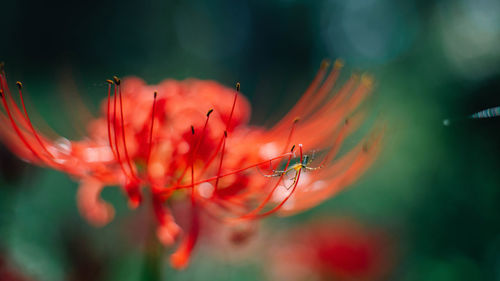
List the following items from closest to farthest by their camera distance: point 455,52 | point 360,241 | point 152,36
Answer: point 360,241, point 455,52, point 152,36

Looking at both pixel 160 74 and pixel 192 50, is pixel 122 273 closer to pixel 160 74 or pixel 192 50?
pixel 160 74

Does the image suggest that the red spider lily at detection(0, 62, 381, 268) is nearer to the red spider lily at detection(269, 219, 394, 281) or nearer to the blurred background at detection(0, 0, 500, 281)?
the blurred background at detection(0, 0, 500, 281)

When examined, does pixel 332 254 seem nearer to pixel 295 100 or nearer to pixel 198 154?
pixel 198 154

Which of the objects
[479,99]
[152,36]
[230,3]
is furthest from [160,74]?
[479,99]

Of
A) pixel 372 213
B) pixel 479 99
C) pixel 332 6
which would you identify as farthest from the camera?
pixel 332 6

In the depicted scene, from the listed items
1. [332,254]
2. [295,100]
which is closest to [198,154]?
[332,254]

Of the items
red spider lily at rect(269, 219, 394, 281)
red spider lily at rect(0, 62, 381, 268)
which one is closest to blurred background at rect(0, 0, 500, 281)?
red spider lily at rect(269, 219, 394, 281)

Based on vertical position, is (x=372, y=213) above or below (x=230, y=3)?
below
